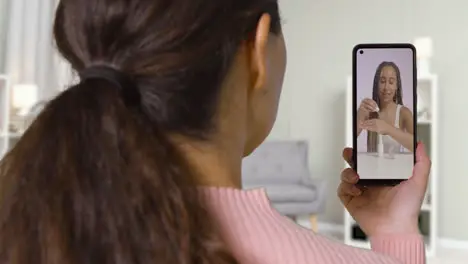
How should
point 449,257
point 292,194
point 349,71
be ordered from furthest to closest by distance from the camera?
point 349,71 < point 292,194 < point 449,257

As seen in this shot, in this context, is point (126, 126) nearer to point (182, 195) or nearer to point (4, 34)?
point (182, 195)

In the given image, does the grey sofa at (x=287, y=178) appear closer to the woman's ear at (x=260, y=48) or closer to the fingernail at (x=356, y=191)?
the fingernail at (x=356, y=191)

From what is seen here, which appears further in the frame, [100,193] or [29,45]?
[29,45]

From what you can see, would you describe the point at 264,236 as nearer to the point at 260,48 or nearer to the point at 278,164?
the point at 260,48

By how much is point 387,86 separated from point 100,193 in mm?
510

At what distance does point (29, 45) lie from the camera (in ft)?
11.7

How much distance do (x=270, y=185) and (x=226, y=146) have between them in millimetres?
3469

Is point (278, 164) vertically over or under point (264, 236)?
A: under

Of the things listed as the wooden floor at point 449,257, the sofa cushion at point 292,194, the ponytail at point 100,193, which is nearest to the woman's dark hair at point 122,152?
the ponytail at point 100,193

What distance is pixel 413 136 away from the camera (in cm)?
83

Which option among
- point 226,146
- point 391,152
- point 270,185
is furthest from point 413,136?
point 270,185

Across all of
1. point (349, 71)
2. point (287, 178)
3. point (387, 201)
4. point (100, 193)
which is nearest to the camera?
point (100, 193)

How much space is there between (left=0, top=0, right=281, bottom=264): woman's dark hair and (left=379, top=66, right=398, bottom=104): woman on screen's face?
1.38 feet

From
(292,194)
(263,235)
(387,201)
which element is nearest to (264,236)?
(263,235)
